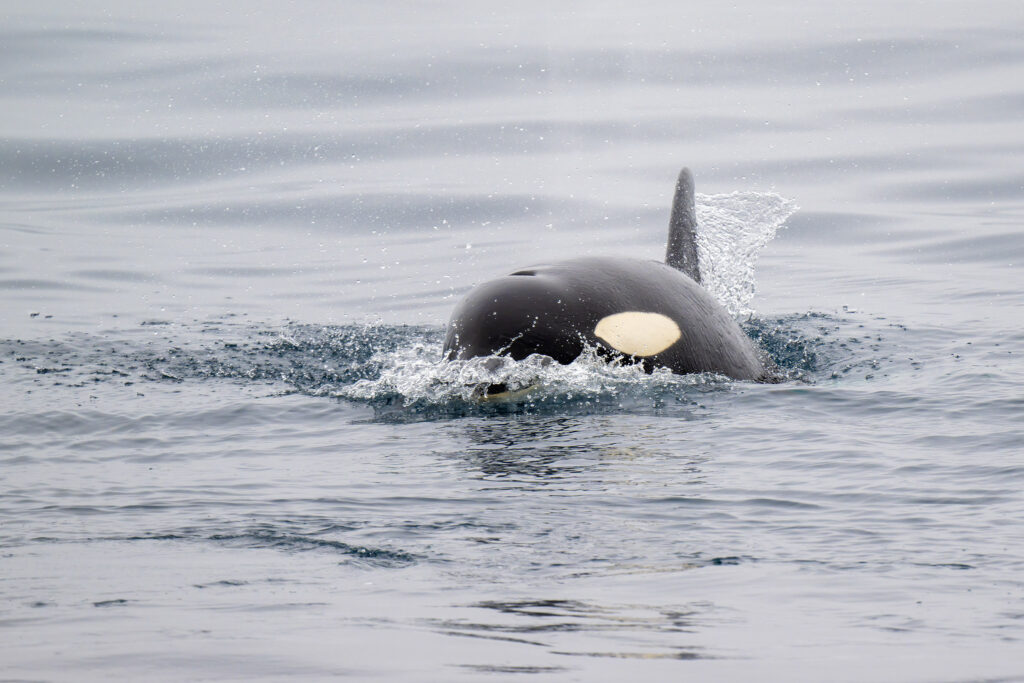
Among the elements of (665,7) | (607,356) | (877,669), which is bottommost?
(877,669)

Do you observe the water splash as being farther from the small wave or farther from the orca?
the small wave

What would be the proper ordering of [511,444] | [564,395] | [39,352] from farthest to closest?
[39,352]
[564,395]
[511,444]

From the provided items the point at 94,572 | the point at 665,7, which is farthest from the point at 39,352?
the point at 665,7

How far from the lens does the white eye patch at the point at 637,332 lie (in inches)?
361

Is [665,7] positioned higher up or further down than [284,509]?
higher up

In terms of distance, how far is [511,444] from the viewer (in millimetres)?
8289

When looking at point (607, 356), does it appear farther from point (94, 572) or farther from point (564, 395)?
point (94, 572)

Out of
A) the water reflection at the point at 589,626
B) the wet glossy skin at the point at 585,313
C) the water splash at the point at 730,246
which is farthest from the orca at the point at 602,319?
the water reflection at the point at 589,626

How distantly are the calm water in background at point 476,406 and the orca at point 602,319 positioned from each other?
239 mm

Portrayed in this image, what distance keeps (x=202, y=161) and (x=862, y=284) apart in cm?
1343

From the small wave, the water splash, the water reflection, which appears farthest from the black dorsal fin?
the water reflection

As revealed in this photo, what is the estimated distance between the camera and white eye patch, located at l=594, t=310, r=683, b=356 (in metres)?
9.16

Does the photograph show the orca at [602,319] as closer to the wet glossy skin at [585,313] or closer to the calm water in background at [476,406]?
the wet glossy skin at [585,313]

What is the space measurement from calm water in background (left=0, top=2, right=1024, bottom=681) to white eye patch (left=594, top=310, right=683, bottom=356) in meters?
0.28
